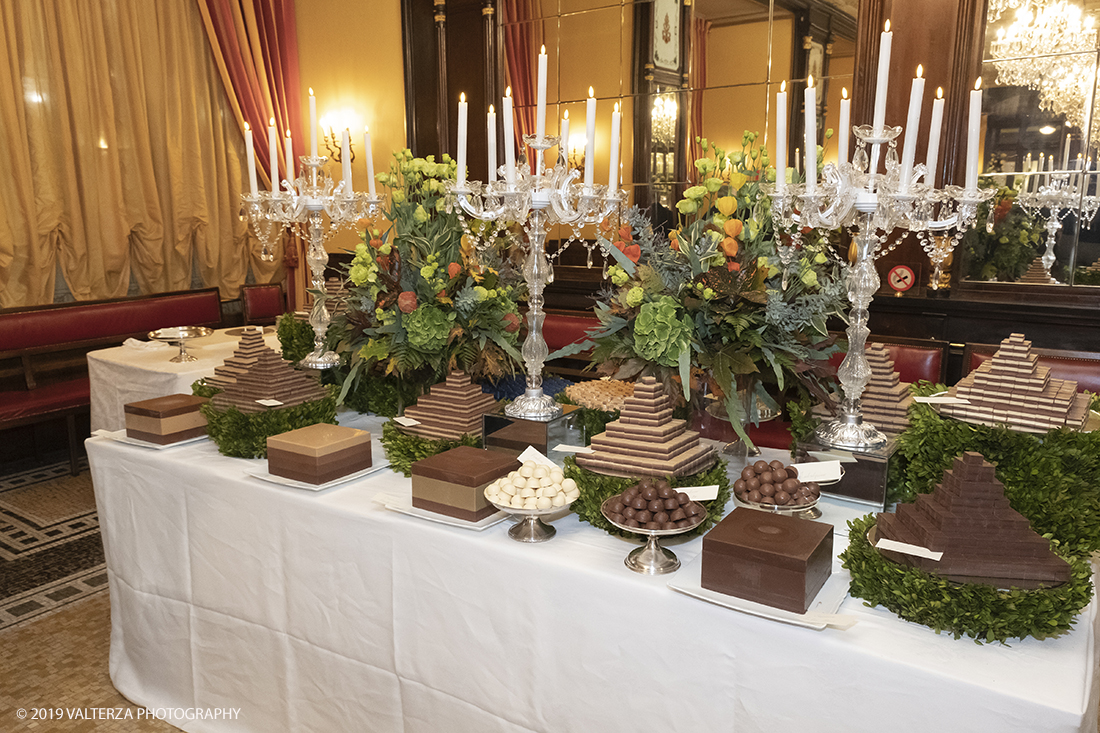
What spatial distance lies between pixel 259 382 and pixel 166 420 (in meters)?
0.25

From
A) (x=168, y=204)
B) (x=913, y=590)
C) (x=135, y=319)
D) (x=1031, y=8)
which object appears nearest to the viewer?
(x=913, y=590)

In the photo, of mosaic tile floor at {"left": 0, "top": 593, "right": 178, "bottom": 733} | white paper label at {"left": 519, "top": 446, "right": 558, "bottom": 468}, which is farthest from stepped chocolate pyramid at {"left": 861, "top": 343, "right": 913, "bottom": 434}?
mosaic tile floor at {"left": 0, "top": 593, "right": 178, "bottom": 733}

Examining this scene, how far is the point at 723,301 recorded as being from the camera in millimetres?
1724

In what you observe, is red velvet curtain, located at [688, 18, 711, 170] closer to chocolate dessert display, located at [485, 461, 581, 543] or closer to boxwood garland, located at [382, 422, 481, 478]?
boxwood garland, located at [382, 422, 481, 478]

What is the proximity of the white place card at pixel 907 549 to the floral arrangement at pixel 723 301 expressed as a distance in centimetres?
51

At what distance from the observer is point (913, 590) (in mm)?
1082

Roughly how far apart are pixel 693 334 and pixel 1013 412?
0.67 meters

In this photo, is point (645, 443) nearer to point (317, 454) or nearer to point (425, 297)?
point (317, 454)

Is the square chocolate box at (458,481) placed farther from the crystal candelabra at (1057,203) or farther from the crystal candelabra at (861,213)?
the crystal candelabra at (1057,203)

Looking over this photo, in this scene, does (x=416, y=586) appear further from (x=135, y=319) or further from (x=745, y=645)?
(x=135, y=319)

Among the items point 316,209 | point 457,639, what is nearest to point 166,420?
point 316,209

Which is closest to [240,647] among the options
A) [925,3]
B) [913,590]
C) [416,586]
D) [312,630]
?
[312,630]

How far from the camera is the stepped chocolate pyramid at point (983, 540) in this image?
1.05 meters

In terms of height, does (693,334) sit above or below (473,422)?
above
